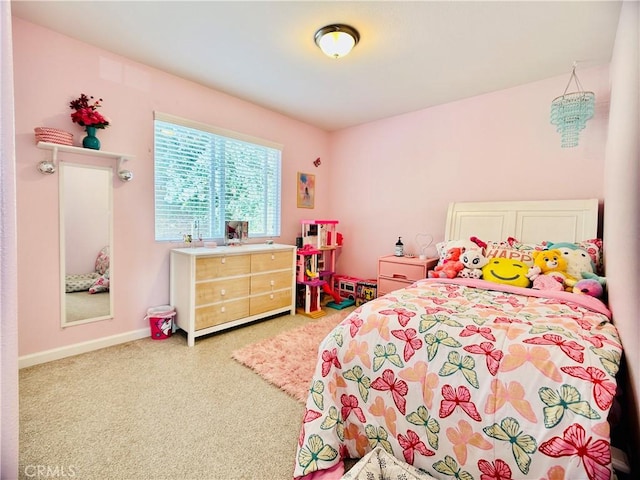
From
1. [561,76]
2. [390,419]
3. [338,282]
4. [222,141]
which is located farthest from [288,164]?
[390,419]

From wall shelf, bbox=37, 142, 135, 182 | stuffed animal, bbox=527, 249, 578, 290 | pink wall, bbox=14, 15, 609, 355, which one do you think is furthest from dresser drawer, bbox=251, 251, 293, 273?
stuffed animal, bbox=527, 249, 578, 290

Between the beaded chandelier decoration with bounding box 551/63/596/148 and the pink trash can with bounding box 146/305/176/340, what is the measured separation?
12.6ft

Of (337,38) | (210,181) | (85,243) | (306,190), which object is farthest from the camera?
(306,190)

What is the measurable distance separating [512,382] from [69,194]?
311cm

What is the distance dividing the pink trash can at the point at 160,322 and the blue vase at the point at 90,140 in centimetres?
149

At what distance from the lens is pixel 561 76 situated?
8.62 ft

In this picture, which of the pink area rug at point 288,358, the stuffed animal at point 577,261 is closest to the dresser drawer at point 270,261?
the pink area rug at point 288,358

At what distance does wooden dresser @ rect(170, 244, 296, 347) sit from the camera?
8.64 ft

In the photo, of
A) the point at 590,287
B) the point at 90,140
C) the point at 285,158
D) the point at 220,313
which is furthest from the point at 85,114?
the point at 590,287

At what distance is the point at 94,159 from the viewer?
7.95 feet

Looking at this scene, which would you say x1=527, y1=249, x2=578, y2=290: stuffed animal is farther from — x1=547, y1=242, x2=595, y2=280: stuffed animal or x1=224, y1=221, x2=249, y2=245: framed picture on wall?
x1=224, y1=221, x2=249, y2=245: framed picture on wall

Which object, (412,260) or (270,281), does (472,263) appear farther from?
(270,281)

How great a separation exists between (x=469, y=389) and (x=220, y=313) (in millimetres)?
2295

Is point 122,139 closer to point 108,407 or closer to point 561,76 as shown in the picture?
point 108,407
